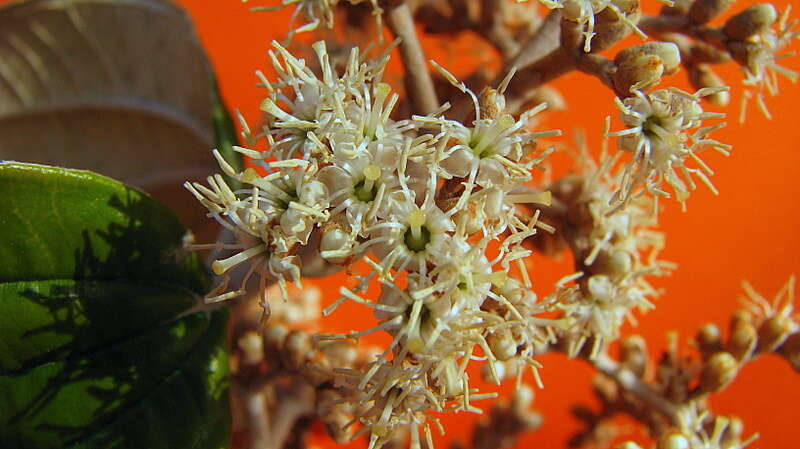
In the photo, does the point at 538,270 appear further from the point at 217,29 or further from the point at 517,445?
the point at 217,29

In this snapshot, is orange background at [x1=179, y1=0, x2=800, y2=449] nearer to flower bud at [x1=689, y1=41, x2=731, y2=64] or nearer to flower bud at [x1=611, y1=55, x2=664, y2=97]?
flower bud at [x1=689, y1=41, x2=731, y2=64]

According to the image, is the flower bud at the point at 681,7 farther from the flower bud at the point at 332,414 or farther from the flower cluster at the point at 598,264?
the flower bud at the point at 332,414

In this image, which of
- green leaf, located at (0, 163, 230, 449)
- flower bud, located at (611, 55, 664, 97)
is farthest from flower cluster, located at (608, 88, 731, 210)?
green leaf, located at (0, 163, 230, 449)

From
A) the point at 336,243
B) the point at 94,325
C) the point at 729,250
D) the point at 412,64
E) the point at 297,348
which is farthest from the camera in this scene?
the point at 729,250

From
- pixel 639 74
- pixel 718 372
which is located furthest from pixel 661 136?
pixel 718 372

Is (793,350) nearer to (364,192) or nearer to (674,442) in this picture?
(674,442)
